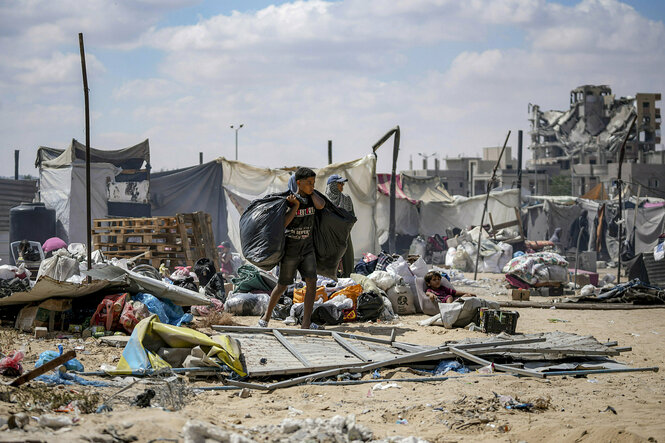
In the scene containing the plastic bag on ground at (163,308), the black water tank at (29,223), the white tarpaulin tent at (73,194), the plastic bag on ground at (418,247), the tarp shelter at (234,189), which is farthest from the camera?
the plastic bag on ground at (418,247)

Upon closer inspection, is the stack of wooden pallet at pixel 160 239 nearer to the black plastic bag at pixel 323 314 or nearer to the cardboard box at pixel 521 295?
the black plastic bag at pixel 323 314

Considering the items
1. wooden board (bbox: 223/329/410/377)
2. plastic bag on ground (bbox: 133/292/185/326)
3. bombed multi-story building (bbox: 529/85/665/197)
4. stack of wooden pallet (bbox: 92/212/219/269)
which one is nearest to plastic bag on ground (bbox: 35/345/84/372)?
wooden board (bbox: 223/329/410/377)

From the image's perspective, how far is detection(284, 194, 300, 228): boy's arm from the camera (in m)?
7.29

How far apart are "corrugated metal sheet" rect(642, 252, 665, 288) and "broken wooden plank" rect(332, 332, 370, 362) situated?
10339 mm

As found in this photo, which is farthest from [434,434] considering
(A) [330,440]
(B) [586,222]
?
(B) [586,222]

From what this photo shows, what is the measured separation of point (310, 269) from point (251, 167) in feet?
32.0

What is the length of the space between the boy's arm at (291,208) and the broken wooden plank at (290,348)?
1.22 metres

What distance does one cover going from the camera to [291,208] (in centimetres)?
735

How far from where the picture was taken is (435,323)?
809 cm

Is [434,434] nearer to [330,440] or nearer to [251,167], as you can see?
[330,440]

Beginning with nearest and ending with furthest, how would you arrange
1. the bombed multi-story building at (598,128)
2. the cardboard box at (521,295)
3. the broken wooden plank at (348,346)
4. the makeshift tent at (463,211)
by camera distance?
1. the broken wooden plank at (348,346)
2. the cardboard box at (521,295)
3. the makeshift tent at (463,211)
4. the bombed multi-story building at (598,128)

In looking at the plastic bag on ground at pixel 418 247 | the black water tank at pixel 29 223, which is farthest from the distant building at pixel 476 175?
the black water tank at pixel 29 223

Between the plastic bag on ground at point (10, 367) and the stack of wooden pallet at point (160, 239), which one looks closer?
the plastic bag on ground at point (10, 367)

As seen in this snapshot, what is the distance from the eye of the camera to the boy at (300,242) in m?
7.33
